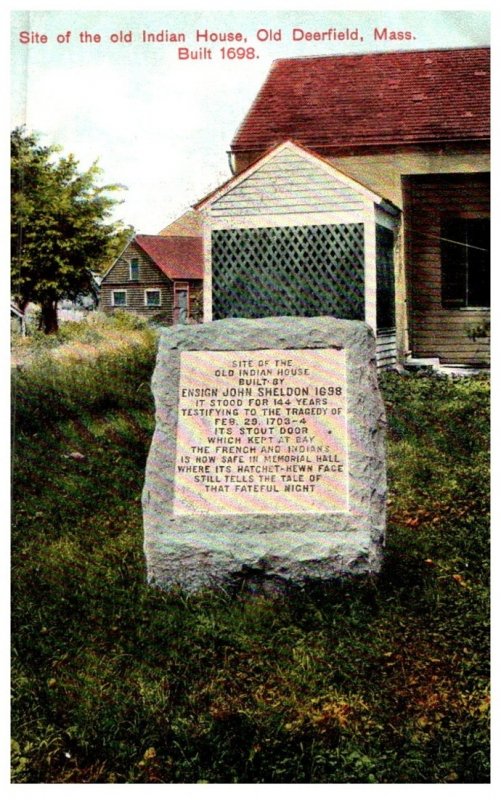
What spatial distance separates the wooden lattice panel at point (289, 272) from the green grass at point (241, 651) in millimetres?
702

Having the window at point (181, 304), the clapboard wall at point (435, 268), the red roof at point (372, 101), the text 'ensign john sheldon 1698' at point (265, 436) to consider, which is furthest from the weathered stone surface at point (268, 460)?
the red roof at point (372, 101)

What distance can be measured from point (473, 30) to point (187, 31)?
152cm

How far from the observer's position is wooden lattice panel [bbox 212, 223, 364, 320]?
5.60 meters

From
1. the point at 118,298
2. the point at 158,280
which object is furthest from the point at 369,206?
the point at 118,298

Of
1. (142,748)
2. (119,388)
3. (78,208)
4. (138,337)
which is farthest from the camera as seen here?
(119,388)

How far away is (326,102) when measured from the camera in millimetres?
5574

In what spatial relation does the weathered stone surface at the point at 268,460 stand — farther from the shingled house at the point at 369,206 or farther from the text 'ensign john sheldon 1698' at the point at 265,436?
the shingled house at the point at 369,206

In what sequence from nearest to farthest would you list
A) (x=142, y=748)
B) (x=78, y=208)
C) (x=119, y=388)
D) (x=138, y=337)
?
(x=142, y=748) < (x=78, y=208) < (x=138, y=337) < (x=119, y=388)

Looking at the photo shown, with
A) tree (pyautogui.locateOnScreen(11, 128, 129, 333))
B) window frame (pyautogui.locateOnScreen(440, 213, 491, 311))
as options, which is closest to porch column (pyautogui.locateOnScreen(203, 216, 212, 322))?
tree (pyautogui.locateOnScreen(11, 128, 129, 333))

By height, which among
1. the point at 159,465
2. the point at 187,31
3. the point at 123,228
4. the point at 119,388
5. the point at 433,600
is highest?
the point at 187,31

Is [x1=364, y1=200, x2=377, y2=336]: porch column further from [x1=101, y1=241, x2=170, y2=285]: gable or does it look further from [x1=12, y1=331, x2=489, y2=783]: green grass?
[x1=101, y1=241, x2=170, y2=285]: gable
